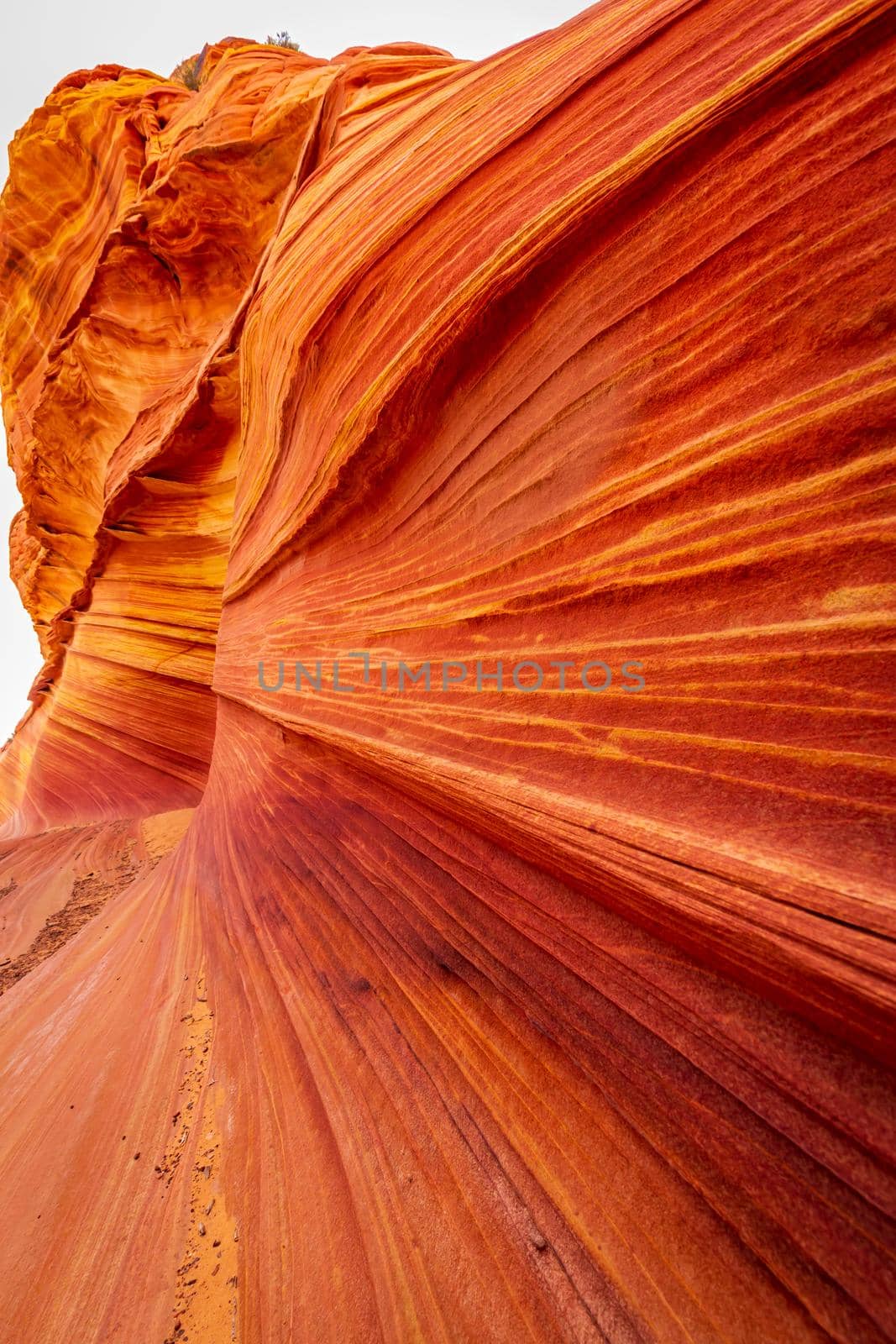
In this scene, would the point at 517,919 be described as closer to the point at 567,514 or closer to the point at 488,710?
the point at 488,710

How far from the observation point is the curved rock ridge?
606 mm

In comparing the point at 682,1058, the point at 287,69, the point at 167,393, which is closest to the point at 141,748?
the point at 167,393

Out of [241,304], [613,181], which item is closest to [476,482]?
[613,181]

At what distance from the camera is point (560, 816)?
2.78 feet

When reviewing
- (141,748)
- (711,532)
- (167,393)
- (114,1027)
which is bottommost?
(114,1027)

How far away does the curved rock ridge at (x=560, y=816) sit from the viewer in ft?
1.99

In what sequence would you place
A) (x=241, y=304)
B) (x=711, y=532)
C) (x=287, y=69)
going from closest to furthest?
1. (x=711, y=532)
2. (x=241, y=304)
3. (x=287, y=69)

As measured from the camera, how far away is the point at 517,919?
0.99m

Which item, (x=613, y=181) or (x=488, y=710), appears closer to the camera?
(x=613, y=181)

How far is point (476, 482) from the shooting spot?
141 cm

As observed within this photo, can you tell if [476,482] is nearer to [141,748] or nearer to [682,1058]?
[682,1058]

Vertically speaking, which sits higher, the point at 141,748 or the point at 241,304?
the point at 241,304

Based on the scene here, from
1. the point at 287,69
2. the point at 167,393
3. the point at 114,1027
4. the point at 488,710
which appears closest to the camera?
the point at 488,710

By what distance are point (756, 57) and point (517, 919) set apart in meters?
1.61
